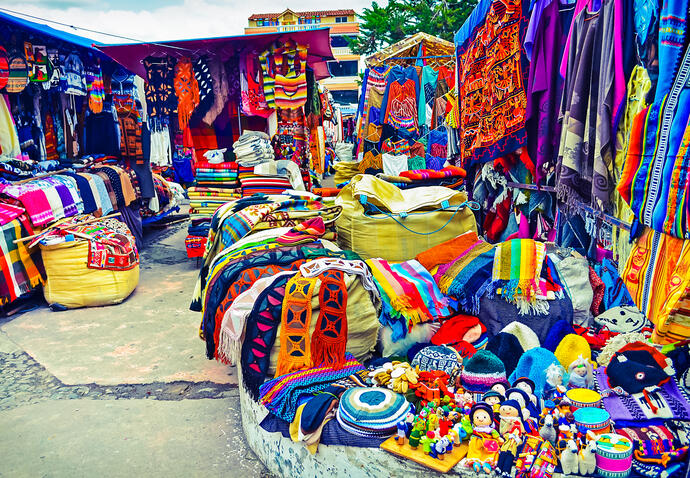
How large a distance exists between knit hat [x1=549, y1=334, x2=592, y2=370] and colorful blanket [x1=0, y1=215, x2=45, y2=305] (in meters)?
4.75

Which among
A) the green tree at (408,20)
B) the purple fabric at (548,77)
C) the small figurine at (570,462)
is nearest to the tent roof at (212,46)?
the purple fabric at (548,77)

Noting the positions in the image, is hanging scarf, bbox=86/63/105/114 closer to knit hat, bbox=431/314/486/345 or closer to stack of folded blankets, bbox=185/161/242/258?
stack of folded blankets, bbox=185/161/242/258

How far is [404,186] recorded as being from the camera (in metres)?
4.63

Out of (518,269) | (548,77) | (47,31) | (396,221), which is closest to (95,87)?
(47,31)

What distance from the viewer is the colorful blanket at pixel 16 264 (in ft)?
15.4

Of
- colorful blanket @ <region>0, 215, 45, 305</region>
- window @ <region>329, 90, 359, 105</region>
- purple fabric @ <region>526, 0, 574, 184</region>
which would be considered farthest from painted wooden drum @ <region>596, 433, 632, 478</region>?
window @ <region>329, 90, 359, 105</region>

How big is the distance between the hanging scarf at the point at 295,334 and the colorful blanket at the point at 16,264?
353 cm

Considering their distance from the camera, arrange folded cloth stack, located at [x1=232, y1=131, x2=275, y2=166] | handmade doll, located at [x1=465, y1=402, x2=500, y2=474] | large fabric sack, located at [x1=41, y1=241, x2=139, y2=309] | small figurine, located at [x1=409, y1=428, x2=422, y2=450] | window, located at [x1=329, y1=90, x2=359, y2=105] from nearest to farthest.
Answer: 1. handmade doll, located at [x1=465, y1=402, x2=500, y2=474]
2. small figurine, located at [x1=409, y1=428, x2=422, y2=450]
3. large fabric sack, located at [x1=41, y1=241, x2=139, y2=309]
4. folded cloth stack, located at [x1=232, y1=131, x2=275, y2=166]
5. window, located at [x1=329, y1=90, x2=359, y2=105]

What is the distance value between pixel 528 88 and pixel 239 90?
4.08 meters

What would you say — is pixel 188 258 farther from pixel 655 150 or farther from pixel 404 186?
pixel 655 150

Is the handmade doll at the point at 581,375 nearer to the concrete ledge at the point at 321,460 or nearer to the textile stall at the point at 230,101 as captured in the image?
the concrete ledge at the point at 321,460

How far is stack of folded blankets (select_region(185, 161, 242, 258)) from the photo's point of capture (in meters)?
6.18

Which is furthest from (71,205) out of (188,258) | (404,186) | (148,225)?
(404,186)

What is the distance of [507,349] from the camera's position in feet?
8.71
